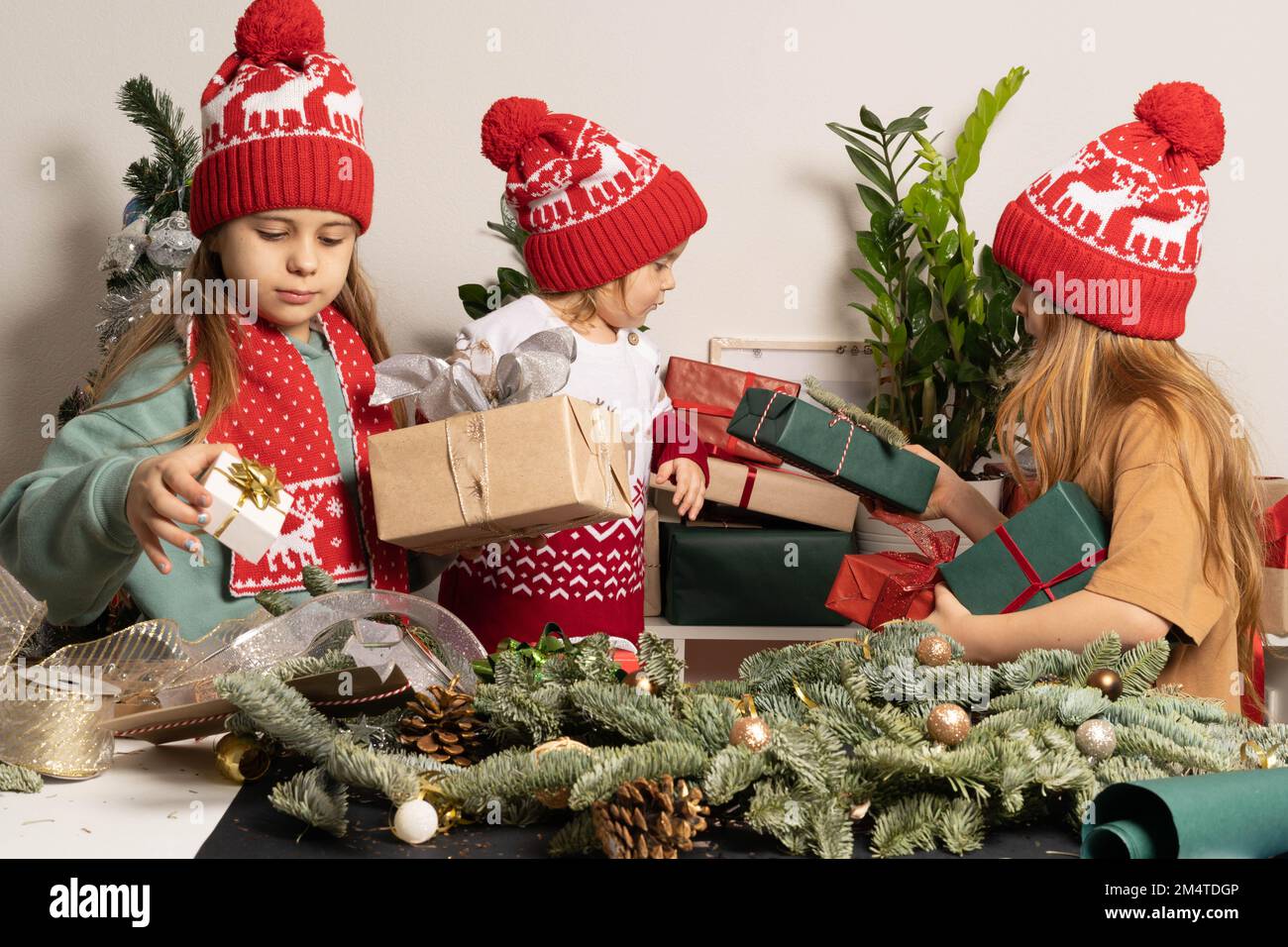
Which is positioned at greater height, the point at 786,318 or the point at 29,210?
the point at 29,210

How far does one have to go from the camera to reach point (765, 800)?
2.58ft

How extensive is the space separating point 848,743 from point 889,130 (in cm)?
194

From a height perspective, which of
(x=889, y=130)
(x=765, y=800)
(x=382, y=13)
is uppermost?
(x=382, y=13)

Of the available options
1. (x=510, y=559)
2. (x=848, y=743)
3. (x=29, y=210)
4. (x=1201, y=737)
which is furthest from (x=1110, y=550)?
(x=29, y=210)

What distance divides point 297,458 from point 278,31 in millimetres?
534

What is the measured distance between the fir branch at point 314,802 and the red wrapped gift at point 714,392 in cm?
174

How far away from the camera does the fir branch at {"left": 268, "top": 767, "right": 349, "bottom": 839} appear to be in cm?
79

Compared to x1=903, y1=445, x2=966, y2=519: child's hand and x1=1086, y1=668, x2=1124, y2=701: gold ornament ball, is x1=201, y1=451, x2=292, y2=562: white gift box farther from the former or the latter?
x1=903, y1=445, x2=966, y2=519: child's hand

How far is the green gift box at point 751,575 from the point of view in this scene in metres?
2.43

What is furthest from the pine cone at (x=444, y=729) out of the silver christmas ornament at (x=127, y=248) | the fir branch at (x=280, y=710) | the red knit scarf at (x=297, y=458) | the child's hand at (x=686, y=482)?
the silver christmas ornament at (x=127, y=248)

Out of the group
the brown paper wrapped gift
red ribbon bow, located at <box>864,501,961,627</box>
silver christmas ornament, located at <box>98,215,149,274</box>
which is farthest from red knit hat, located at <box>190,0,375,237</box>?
red ribbon bow, located at <box>864,501,961,627</box>

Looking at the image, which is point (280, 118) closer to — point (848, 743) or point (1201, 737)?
point (848, 743)

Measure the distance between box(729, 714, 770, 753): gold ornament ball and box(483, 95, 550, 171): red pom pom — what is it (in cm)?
129

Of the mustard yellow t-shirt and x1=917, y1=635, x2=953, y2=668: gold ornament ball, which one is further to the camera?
the mustard yellow t-shirt
